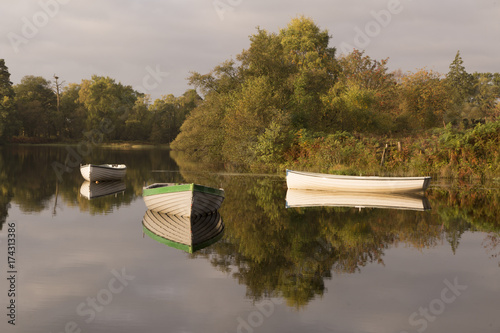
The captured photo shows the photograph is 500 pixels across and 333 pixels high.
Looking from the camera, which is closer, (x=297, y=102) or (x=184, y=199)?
→ (x=184, y=199)

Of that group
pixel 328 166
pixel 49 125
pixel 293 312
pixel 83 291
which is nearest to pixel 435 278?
pixel 293 312

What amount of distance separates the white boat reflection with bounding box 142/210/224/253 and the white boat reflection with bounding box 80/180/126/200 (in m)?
8.66

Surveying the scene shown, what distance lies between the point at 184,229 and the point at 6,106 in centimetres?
9968

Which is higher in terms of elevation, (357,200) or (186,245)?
(357,200)

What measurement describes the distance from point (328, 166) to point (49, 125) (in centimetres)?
10352

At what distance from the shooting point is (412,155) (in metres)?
37.9

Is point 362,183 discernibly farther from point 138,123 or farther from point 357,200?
point 138,123

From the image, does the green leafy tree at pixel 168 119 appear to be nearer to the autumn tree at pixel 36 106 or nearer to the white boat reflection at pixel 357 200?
the autumn tree at pixel 36 106

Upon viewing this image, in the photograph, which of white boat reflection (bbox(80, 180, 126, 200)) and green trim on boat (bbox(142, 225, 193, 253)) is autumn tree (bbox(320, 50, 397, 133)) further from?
green trim on boat (bbox(142, 225, 193, 253))

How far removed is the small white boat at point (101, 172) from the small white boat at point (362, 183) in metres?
15.1

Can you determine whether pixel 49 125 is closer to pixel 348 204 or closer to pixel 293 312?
pixel 348 204

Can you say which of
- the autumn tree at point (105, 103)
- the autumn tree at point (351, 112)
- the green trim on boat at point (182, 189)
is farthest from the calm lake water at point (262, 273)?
the autumn tree at point (105, 103)

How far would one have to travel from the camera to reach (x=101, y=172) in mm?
36531

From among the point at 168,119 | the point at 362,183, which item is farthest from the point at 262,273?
the point at 168,119
